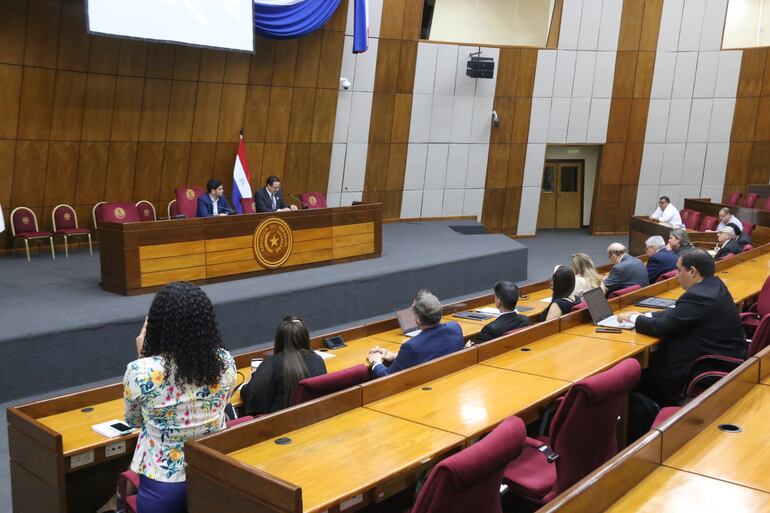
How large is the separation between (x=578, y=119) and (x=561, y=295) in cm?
972

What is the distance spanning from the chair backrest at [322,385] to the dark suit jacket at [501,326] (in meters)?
1.38

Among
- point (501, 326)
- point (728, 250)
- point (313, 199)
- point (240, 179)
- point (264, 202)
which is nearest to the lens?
point (501, 326)

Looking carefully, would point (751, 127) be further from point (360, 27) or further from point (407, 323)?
point (407, 323)

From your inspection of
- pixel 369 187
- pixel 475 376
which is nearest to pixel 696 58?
pixel 369 187

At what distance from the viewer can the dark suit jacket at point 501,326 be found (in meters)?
4.70

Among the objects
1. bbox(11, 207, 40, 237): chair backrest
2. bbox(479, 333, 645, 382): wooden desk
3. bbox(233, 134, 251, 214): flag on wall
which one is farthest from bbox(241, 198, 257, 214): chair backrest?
bbox(479, 333, 645, 382): wooden desk

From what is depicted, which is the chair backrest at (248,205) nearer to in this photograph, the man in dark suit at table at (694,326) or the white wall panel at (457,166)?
the white wall panel at (457,166)

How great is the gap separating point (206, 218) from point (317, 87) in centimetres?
453

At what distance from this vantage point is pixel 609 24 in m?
14.1

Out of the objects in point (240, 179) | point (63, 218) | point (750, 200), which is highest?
point (750, 200)

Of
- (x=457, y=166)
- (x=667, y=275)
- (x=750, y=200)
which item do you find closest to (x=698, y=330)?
(x=667, y=275)

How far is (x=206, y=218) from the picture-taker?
770 centimetres

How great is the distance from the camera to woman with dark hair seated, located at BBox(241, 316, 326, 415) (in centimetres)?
370

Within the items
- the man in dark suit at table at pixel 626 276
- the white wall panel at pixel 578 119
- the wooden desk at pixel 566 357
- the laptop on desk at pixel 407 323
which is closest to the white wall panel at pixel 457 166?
the white wall panel at pixel 578 119
